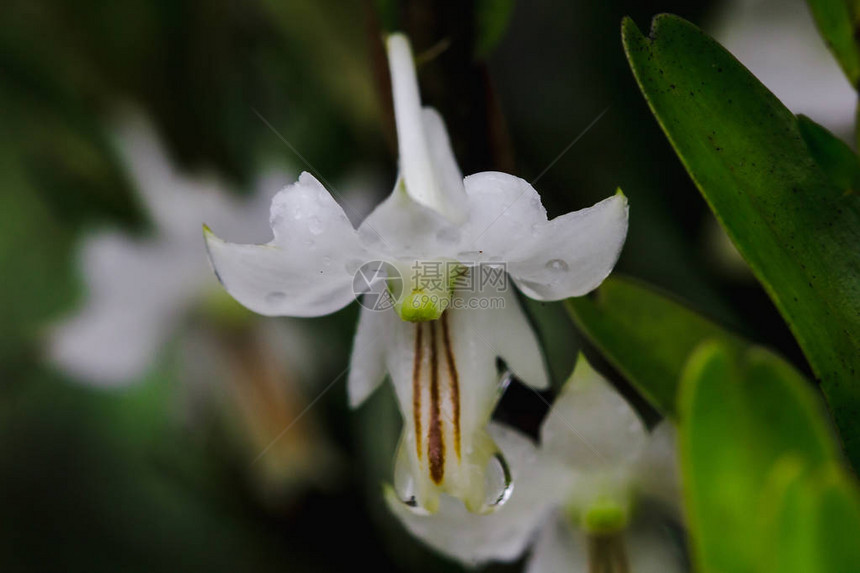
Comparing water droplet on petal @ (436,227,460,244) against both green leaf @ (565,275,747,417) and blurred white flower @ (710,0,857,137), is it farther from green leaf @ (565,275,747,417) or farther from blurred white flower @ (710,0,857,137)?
blurred white flower @ (710,0,857,137)

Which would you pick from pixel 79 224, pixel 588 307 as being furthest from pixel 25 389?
pixel 588 307

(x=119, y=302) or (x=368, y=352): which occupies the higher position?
(x=368, y=352)

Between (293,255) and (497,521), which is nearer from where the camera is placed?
(293,255)

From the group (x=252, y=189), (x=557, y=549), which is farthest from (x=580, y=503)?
(x=252, y=189)

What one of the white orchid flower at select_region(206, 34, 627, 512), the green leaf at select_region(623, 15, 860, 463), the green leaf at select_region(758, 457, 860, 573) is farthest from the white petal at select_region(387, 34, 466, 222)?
Result: the green leaf at select_region(758, 457, 860, 573)

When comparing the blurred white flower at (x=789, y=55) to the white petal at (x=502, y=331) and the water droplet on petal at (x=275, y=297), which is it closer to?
the white petal at (x=502, y=331)

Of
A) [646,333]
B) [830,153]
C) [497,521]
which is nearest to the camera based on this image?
[830,153]

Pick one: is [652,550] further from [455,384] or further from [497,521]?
[455,384]
